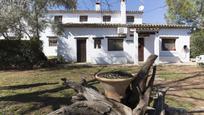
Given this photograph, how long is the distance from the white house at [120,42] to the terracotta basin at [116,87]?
15103 mm

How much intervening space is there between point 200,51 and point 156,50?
6.03m

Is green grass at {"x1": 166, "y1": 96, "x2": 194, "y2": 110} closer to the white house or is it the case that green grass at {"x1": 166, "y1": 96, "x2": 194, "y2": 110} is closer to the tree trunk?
the tree trunk

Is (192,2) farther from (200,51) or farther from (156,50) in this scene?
(200,51)

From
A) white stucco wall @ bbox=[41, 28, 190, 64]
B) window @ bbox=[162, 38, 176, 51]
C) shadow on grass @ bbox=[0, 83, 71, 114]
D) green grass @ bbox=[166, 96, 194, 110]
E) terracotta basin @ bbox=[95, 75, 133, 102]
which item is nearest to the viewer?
terracotta basin @ bbox=[95, 75, 133, 102]

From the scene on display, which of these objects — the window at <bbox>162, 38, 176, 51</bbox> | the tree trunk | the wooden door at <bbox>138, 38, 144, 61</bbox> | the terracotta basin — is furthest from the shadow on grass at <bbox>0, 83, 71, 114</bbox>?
the window at <bbox>162, 38, 176, 51</bbox>

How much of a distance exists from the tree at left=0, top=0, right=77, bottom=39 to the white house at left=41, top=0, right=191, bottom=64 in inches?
81.5

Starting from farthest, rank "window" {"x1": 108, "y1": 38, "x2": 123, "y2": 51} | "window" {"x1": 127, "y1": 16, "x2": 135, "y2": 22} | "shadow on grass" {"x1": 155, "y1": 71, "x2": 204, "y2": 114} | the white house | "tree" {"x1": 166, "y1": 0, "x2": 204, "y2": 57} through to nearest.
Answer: "window" {"x1": 127, "y1": 16, "x2": 135, "y2": 22}, "window" {"x1": 108, "y1": 38, "x2": 123, "y2": 51}, the white house, "tree" {"x1": 166, "y1": 0, "x2": 204, "y2": 57}, "shadow on grass" {"x1": 155, "y1": 71, "x2": 204, "y2": 114}

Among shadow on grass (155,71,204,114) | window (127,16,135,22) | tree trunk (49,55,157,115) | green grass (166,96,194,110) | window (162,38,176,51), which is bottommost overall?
green grass (166,96,194,110)

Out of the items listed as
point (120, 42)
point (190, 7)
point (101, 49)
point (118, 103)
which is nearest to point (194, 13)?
point (190, 7)

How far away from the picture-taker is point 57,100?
286 inches

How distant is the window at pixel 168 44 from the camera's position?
22.1 metres

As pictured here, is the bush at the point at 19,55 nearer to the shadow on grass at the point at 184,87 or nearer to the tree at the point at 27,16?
the tree at the point at 27,16

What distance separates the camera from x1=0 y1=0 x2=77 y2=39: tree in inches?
576

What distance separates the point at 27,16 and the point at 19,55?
2.79 metres
